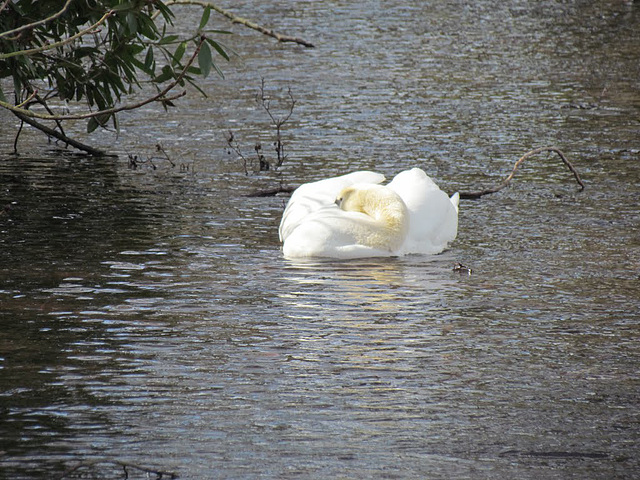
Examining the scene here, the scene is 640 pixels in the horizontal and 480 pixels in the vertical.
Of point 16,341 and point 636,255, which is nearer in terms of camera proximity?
point 16,341

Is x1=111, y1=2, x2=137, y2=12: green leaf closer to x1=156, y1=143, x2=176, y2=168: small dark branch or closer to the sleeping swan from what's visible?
the sleeping swan

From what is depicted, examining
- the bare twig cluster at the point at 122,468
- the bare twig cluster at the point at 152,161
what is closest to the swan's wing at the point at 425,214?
the bare twig cluster at the point at 152,161

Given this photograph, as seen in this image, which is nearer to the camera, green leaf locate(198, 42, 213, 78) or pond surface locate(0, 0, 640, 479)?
pond surface locate(0, 0, 640, 479)

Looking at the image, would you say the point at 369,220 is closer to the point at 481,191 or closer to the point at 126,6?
the point at 481,191

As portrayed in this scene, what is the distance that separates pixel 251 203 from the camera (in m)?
12.3

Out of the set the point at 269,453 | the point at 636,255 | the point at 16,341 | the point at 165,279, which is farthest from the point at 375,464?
the point at 636,255

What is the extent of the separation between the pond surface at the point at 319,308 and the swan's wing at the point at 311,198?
0.29 metres

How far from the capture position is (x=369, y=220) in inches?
411

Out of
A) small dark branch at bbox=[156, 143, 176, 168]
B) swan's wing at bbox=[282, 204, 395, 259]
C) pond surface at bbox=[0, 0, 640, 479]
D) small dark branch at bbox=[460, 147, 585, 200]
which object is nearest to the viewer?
pond surface at bbox=[0, 0, 640, 479]

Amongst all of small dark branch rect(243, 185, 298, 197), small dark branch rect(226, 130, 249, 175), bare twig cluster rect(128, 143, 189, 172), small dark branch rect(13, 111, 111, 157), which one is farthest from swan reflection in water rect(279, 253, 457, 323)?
small dark branch rect(13, 111, 111, 157)

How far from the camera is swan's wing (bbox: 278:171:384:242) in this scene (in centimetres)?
1063

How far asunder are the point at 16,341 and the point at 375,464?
3.00 meters

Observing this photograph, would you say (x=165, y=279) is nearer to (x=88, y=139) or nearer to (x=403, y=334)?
(x=403, y=334)

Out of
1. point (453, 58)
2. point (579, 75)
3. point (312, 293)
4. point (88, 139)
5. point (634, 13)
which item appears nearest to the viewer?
point (312, 293)
